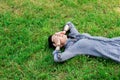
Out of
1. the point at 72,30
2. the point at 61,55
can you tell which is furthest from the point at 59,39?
the point at 72,30

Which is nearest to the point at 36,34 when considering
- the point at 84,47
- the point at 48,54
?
the point at 48,54

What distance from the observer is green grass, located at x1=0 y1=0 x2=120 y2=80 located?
17.1 ft

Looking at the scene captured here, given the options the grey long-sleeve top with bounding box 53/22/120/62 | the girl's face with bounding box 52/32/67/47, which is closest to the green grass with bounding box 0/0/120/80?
the grey long-sleeve top with bounding box 53/22/120/62

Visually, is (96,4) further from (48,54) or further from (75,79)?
(75,79)

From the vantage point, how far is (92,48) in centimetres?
538

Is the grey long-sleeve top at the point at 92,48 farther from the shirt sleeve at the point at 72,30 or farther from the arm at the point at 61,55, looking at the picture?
the shirt sleeve at the point at 72,30

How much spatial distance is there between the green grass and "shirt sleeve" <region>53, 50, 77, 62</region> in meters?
0.10

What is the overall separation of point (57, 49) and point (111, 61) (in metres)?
0.86

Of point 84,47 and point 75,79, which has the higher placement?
point 84,47

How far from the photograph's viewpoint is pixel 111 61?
529cm

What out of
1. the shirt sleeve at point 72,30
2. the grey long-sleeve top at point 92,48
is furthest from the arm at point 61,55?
the shirt sleeve at point 72,30

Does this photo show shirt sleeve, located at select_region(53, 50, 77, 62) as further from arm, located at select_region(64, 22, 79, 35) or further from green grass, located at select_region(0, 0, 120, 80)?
arm, located at select_region(64, 22, 79, 35)

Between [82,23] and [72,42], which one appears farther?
[82,23]

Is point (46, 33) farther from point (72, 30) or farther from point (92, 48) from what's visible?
point (92, 48)
